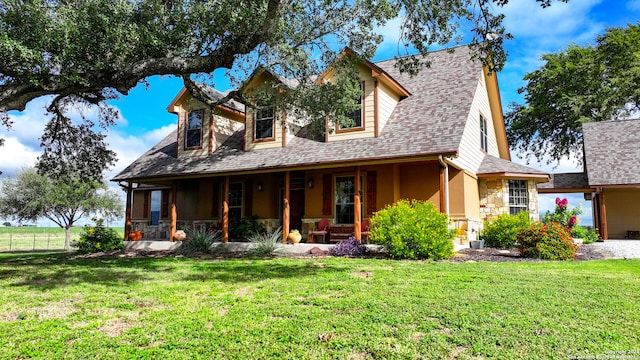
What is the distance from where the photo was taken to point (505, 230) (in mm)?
13203

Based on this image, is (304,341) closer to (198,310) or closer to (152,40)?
(198,310)

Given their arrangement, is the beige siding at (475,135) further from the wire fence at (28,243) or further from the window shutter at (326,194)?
the wire fence at (28,243)

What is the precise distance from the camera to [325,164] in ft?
41.5

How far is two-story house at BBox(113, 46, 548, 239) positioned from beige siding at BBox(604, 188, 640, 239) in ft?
20.1

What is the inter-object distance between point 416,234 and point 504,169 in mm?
6688

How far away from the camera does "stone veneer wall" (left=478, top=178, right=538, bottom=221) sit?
50.2 feet

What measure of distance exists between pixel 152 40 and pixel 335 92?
541cm

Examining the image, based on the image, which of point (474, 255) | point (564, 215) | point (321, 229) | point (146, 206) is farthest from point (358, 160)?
point (146, 206)

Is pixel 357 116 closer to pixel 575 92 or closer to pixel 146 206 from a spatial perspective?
pixel 146 206

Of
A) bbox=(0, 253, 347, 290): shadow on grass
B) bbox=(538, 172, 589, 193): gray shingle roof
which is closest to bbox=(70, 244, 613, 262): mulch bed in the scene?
bbox=(0, 253, 347, 290): shadow on grass

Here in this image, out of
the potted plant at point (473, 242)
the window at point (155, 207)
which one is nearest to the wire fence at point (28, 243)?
the window at point (155, 207)

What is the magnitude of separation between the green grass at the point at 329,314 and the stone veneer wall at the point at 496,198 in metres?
7.11

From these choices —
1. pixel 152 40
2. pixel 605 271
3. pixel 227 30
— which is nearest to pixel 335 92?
pixel 227 30

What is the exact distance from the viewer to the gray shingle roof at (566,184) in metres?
20.0
